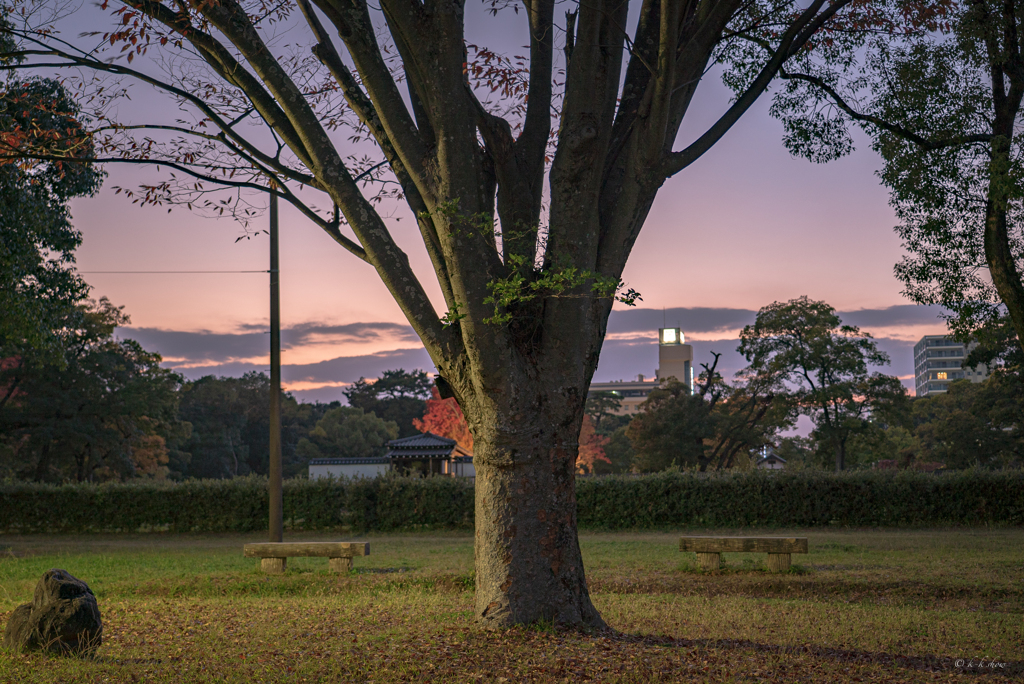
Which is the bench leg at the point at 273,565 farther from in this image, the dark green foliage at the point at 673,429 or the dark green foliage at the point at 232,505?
the dark green foliage at the point at 673,429

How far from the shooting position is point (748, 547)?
10.4 meters

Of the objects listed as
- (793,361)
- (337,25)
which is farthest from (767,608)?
(793,361)

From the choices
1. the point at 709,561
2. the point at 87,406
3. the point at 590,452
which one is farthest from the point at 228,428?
the point at 709,561

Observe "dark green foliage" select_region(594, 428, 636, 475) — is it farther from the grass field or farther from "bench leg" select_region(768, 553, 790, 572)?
"bench leg" select_region(768, 553, 790, 572)

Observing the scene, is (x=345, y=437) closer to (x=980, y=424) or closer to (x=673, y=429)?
(x=673, y=429)

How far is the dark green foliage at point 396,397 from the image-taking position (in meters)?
59.5

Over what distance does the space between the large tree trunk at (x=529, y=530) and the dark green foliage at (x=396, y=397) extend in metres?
53.8

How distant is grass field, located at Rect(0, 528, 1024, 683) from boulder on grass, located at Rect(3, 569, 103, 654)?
0.12 m

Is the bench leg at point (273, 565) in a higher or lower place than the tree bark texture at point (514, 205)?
lower

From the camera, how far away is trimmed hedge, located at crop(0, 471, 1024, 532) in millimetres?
18703

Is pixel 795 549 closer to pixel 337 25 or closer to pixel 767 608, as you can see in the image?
pixel 767 608

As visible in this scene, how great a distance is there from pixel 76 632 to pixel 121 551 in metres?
12.0

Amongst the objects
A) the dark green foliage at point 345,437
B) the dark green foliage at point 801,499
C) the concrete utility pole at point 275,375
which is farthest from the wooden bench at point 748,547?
the dark green foliage at point 345,437

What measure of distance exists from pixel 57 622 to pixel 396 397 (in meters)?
56.5
